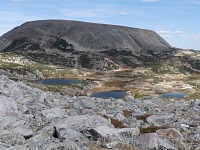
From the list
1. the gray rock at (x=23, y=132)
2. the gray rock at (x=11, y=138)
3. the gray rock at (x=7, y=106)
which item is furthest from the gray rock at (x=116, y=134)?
the gray rock at (x=7, y=106)

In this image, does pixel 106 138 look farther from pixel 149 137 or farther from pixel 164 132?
pixel 164 132

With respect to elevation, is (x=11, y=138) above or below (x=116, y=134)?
above

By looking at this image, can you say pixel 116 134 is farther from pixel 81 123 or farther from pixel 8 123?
pixel 8 123

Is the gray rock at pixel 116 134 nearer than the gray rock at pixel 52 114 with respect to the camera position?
Yes

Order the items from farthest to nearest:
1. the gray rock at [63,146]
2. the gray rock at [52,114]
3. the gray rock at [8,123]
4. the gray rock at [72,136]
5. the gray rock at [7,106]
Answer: the gray rock at [52,114] < the gray rock at [7,106] < the gray rock at [8,123] < the gray rock at [72,136] < the gray rock at [63,146]

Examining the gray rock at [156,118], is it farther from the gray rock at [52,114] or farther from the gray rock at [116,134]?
the gray rock at [116,134]

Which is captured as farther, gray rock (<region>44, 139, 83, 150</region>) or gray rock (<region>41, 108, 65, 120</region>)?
gray rock (<region>41, 108, 65, 120</region>)

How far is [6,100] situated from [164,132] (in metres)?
14.2

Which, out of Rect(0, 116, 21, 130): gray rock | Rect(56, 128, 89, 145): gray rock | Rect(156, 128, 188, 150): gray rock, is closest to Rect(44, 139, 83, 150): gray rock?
Rect(56, 128, 89, 145): gray rock

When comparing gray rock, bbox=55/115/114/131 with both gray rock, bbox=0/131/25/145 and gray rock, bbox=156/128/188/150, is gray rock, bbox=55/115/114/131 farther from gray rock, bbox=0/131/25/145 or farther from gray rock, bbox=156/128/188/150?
gray rock, bbox=156/128/188/150

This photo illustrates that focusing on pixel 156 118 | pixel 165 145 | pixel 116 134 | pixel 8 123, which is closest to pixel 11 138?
pixel 8 123

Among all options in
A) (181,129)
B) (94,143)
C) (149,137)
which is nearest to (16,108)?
→ (94,143)

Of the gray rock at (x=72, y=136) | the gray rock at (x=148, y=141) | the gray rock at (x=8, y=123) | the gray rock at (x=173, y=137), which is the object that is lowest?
the gray rock at (x=173, y=137)

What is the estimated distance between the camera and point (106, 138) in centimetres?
2022
